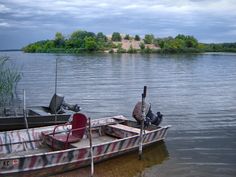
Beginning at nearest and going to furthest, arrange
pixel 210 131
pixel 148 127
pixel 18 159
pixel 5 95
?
1. pixel 18 159
2. pixel 148 127
3. pixel 210 131
4. pixel 5 95

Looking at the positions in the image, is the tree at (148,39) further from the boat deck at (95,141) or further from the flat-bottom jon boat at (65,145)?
the boat deck at (95,141)

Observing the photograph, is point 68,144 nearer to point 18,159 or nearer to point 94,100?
point 18,159

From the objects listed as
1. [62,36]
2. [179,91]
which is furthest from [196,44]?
[179,91]

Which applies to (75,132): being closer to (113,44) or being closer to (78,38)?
(113,44)

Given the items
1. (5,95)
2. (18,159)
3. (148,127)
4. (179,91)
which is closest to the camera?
(18,159)

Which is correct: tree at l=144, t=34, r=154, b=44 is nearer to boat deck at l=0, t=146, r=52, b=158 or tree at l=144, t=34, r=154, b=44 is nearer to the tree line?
the tree line

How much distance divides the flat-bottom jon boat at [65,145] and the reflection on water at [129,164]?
24cm

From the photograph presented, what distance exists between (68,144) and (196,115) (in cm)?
1065

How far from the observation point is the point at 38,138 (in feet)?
48.0

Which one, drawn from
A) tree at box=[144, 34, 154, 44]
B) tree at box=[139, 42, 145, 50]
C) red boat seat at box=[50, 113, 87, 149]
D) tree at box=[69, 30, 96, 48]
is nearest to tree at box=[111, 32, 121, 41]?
tree at box=[69, 30, 96, 48]

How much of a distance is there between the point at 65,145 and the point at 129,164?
236cm

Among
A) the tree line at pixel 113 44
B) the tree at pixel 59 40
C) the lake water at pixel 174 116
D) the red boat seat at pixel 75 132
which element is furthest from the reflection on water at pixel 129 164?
the tree at pixel 59 40

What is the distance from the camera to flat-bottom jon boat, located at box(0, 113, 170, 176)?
39.1 ft

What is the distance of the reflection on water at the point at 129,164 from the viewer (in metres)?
13.1
